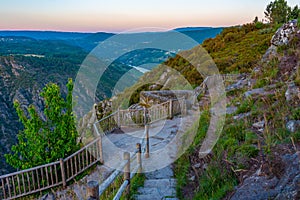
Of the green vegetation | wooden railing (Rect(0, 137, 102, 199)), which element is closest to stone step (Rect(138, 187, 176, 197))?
wooden railing (Rect(0, 137, 102, 199))

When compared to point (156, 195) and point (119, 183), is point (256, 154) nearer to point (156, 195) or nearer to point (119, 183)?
point (156, 195)

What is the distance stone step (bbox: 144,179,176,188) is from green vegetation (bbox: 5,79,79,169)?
427 cm

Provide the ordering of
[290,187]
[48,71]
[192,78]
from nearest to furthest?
[290,187], [192,78], [48,71]

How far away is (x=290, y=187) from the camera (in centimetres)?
271

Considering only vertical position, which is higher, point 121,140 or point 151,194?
point 151,194

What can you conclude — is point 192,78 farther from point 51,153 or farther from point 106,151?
point 51,153

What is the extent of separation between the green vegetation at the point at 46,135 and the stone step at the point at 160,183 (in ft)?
14.0

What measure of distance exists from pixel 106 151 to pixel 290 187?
6.89 metres

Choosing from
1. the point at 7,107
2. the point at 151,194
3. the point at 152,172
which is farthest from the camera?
the point at 7,107

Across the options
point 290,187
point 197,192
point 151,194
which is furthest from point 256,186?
point 151,194

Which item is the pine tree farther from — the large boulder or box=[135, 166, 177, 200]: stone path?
box=[135, 166, 177, 200]: stone path

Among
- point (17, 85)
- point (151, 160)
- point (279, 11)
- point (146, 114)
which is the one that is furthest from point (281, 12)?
point (17, 85)

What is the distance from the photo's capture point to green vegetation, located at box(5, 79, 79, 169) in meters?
8.03

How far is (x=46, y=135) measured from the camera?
827cm
